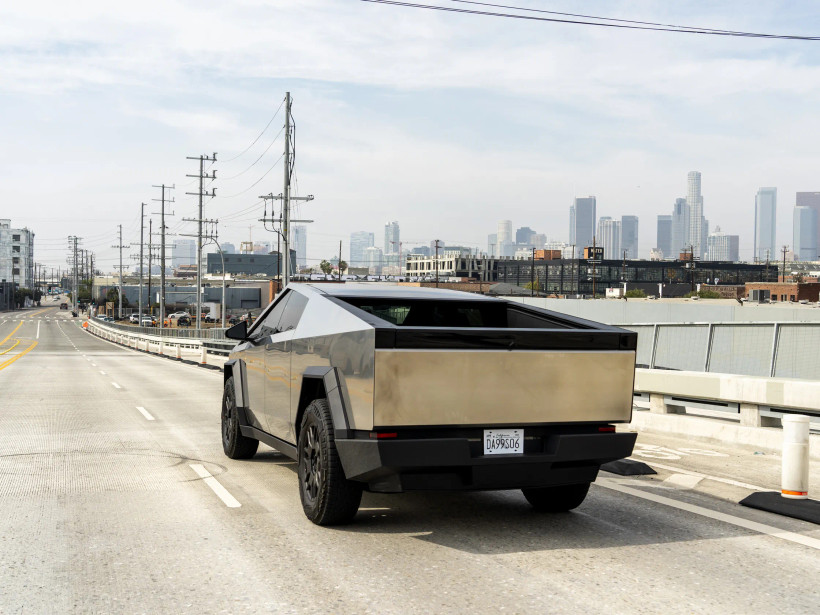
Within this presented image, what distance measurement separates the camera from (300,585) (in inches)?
203

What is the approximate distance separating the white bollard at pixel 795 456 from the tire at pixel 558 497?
6.06 feet

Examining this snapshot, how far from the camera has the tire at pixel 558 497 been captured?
A: 7094mm

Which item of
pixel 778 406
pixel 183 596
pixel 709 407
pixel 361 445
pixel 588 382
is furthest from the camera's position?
pixel 709 407

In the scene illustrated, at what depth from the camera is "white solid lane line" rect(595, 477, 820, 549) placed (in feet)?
21.3

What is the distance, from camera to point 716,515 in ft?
23.7

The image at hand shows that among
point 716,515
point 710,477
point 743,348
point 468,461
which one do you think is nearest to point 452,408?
point 468,461

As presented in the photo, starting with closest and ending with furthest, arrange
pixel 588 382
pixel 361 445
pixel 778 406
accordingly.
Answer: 1. pixel 361 445
2. pixel 588 382
3. pixel 778 406

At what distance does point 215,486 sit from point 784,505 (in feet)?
16.6

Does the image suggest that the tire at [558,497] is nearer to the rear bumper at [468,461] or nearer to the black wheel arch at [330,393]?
the rear bumper at [468,461]

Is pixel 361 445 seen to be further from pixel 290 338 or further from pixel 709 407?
pixel 709 407

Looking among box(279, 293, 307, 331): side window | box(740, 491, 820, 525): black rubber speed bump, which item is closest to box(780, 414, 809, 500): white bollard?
box(740, 491, 820, 525): black rubber speed bump

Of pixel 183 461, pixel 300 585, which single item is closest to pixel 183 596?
pixel 300 585

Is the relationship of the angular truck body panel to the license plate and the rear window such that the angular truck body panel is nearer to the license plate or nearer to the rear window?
the license plate

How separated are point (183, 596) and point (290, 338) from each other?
10.1 feet
